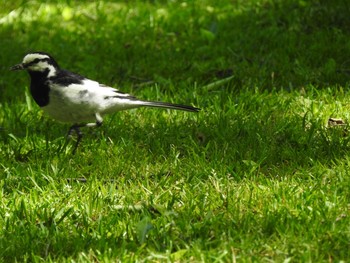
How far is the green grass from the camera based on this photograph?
13.6 feet

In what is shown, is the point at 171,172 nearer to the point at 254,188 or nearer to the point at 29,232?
the point at 254,188

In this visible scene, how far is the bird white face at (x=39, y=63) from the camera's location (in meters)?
6.03

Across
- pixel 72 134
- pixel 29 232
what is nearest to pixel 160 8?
pixel 72 134

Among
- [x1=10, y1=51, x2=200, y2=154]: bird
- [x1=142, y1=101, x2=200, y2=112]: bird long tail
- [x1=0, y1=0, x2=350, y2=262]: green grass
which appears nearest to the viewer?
[x1=0, y1=0, x2=350, y2=262]: green grass

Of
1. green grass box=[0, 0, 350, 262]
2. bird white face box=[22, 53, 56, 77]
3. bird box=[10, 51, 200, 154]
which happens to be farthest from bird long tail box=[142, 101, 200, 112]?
bird white face box=[22, 53, 56, 77]

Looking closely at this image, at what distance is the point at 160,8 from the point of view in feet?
32.3

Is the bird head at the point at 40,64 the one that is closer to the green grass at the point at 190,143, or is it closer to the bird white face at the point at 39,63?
the bird white face at the point at 39,63

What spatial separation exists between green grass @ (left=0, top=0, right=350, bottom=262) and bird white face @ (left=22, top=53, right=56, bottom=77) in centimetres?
59

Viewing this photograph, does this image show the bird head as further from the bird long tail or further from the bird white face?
the bird long tail

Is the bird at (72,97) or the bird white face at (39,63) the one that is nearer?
the bird at (72,97)

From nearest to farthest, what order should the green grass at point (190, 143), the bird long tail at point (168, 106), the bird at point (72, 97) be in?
the green grass at point (190, 143) → the bird at point (72, 97) → the bird long tail at point (168, 106)

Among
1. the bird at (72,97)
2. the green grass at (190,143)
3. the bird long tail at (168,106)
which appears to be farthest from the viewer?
the bird long tail at (168,106)

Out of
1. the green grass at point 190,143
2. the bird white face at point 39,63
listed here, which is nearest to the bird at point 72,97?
the bird white face at point 39,63

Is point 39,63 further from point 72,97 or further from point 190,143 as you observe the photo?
point 190,143
